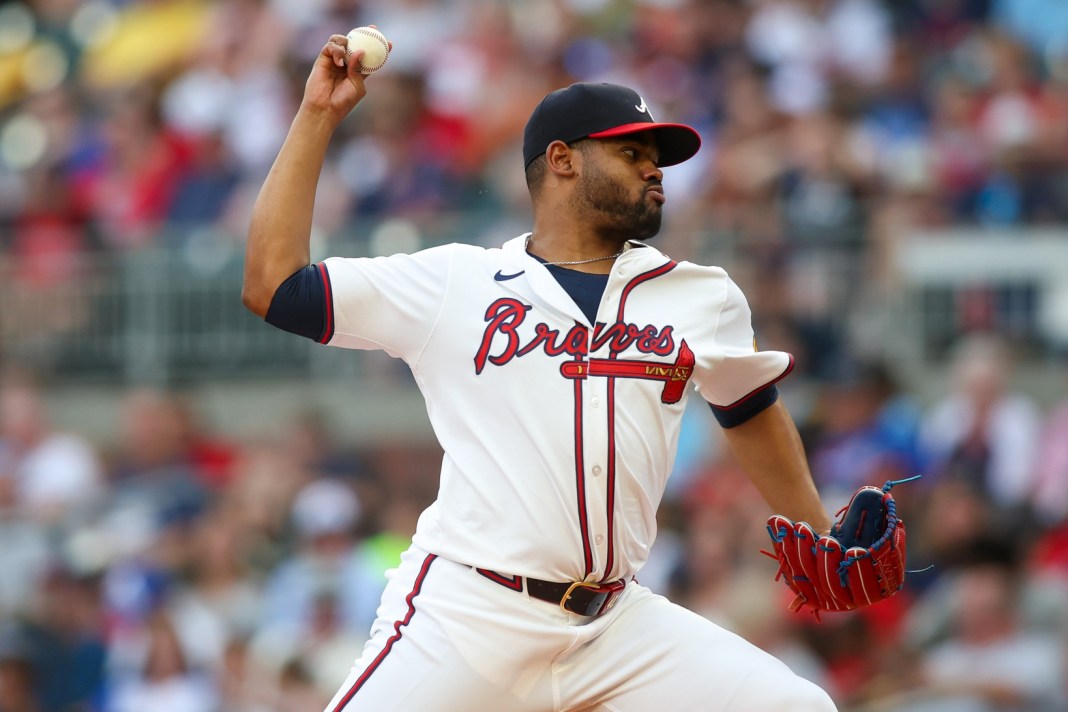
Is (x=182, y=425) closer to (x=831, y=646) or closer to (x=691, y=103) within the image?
(x=691, y=103)

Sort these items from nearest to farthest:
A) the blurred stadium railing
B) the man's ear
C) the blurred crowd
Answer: the man's ear < the blurred crowd < the blurred stadium railing

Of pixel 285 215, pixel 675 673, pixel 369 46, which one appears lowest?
pixel 675 673

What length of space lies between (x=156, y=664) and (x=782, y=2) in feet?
20.4

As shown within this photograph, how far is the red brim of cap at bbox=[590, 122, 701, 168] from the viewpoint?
178 inches

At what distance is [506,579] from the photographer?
4.33 m

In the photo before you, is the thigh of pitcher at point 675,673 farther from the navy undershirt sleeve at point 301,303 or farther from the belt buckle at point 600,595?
the navy undershirt sleeve at point 301,303

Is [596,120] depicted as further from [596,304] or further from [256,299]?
[256,299]

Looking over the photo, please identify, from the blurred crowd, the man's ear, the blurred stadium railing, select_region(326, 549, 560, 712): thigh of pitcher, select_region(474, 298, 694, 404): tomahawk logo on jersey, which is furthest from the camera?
the blurred stadium railing

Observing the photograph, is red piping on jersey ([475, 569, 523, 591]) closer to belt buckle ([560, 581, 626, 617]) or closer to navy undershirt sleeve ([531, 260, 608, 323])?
belt buckle ([560, 581, 626, 617])

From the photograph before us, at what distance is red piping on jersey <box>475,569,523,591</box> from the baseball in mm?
1331

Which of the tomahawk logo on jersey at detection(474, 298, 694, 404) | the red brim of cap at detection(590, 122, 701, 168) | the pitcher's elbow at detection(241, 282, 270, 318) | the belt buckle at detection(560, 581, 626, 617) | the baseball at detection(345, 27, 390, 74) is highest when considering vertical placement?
the baseball at detection(345, 27, 390, 74)

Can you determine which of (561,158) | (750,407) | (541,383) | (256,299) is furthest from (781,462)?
(256,299)

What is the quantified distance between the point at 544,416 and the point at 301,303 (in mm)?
669

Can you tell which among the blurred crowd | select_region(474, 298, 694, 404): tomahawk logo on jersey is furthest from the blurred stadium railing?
select_region(474, 298, 694, 404): tomahawk logo on jersey
